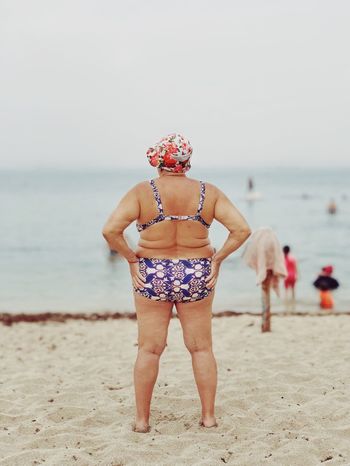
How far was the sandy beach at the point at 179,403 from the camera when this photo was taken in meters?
4.25

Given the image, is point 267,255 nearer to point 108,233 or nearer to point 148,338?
point 148,338

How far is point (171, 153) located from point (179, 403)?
231 centimetres

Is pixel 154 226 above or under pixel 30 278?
above

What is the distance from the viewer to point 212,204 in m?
4.48

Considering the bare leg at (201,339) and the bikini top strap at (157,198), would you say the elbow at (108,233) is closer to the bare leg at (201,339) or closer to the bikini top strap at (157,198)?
the bikini top strap at (157,198)

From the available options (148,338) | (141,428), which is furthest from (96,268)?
(148,338)

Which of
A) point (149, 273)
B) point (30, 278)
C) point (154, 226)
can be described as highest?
point (154, 226)

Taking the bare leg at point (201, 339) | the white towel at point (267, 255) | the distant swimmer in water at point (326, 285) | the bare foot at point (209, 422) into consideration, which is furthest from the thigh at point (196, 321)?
the distant swimmer in water at point (326, 285)

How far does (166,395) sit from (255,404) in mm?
843

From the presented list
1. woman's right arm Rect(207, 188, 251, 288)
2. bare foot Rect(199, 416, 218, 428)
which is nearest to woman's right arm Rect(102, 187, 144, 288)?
woman's right arm Rect(207, 188, 251, 288)

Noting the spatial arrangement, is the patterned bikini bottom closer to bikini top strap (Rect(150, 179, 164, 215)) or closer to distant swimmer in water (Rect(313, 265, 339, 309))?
bikini top strap (Rect(150, 179, 164, 215))

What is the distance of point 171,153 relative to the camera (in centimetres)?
441

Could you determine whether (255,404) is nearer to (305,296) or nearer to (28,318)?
(28,318)

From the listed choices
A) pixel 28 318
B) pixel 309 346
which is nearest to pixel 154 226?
pixel 309 346
